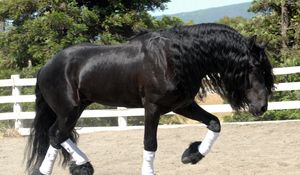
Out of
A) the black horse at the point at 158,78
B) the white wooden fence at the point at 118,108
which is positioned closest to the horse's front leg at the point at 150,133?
the black horse at the point at 158,78

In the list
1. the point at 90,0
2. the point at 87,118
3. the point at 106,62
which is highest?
the point at 106,62

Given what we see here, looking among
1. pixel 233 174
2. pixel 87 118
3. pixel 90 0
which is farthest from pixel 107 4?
pixel 233 174

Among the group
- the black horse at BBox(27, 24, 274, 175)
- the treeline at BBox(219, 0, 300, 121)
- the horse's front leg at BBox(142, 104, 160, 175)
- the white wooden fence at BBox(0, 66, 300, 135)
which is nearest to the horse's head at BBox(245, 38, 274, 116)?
the black horse at BBox(27, 24, 274, 175)

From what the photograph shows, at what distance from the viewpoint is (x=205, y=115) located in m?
4.63

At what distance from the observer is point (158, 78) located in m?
4.33

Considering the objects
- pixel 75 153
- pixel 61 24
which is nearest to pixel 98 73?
pixel 75 153

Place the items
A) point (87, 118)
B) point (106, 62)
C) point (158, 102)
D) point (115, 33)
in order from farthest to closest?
point (115, 33) < point (87, 118) < point (106, 62) < point (158, 102)

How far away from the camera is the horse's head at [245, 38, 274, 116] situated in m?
4.22

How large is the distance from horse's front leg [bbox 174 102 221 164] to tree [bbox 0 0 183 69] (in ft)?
25.9

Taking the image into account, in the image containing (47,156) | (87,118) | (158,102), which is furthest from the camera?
(87,118)

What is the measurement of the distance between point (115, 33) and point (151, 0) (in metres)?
1.51

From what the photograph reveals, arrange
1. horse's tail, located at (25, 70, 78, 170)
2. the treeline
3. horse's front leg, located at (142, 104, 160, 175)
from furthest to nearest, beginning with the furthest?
the treeline < horse's tail, located at (25, 70, 78, 170) < horse's front leg, located at (142, 104, 160, 175)

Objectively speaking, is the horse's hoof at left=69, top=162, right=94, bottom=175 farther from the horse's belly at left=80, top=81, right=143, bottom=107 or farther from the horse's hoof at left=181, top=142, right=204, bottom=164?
the horse's hoof at left=181, top=142, right=204, bottom=164

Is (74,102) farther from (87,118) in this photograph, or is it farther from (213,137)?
(87,118)
